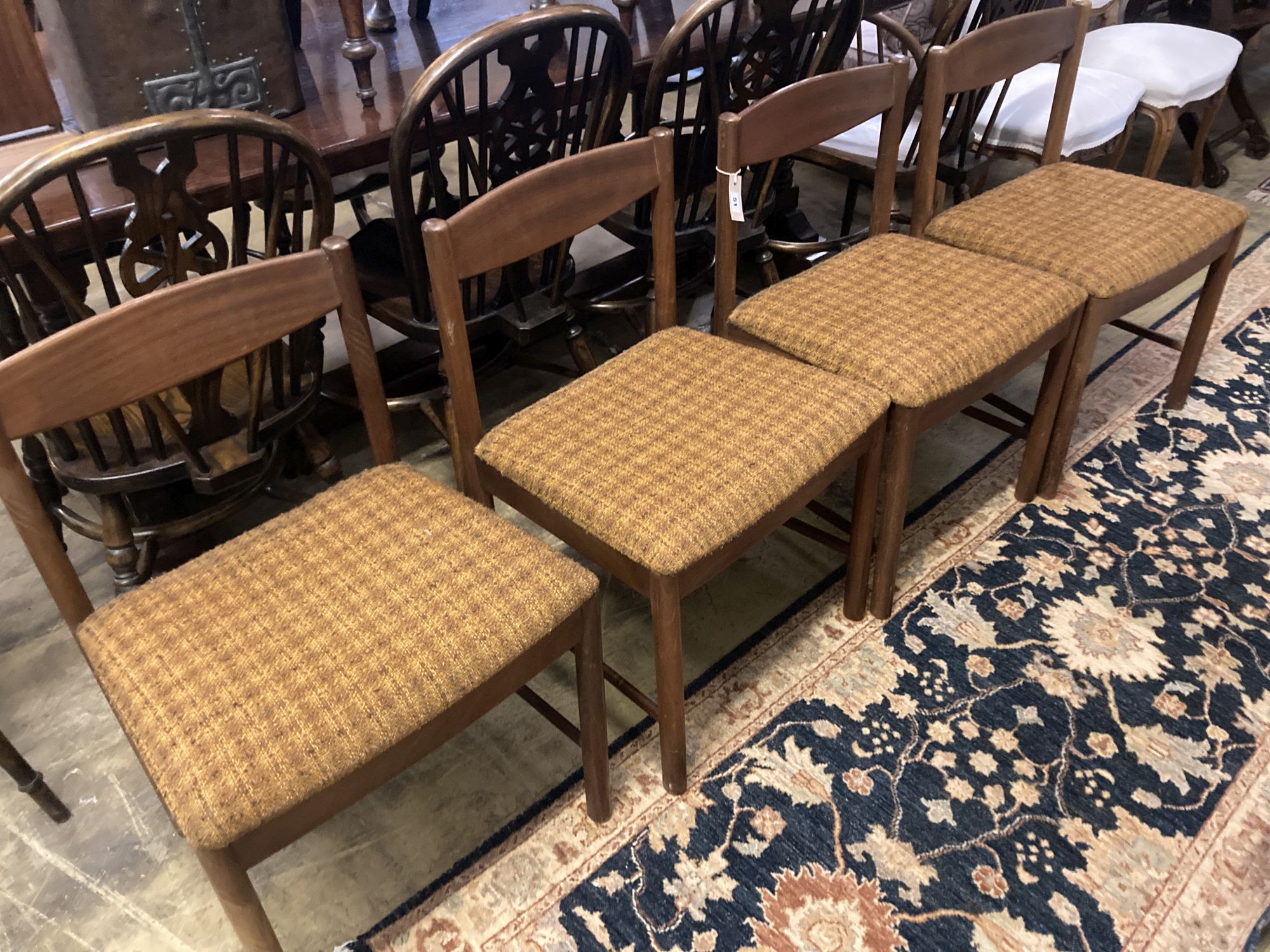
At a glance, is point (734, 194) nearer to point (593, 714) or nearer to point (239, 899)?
point (593, 714)

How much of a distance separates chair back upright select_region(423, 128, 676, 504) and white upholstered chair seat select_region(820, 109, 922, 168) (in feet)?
2.85

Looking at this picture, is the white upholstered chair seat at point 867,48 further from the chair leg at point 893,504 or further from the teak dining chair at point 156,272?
the teak dining chair at point 156,272

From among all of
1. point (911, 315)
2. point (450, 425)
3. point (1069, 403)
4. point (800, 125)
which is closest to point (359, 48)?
point (450, 425)

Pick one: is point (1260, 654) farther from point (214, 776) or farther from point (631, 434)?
point (214, 776)

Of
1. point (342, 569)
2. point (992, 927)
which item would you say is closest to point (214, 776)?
point (342, 569)

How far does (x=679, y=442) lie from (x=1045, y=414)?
819 mm

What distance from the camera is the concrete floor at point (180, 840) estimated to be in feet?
3.80

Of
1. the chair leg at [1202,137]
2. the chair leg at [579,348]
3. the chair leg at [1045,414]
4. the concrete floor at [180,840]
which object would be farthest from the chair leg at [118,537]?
the chair leg at [1202,137]

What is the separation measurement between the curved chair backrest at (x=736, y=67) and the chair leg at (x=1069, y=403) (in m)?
0.62

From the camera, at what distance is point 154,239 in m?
1.24

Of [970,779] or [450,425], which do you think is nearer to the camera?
[970,779]

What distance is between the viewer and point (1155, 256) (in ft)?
5.04

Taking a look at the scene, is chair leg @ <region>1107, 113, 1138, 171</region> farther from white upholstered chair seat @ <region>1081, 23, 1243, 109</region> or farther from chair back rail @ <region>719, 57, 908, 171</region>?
chair back rail @ <region>719, 57, 908, 171</region>

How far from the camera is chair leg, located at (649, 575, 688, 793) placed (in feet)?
3.47
